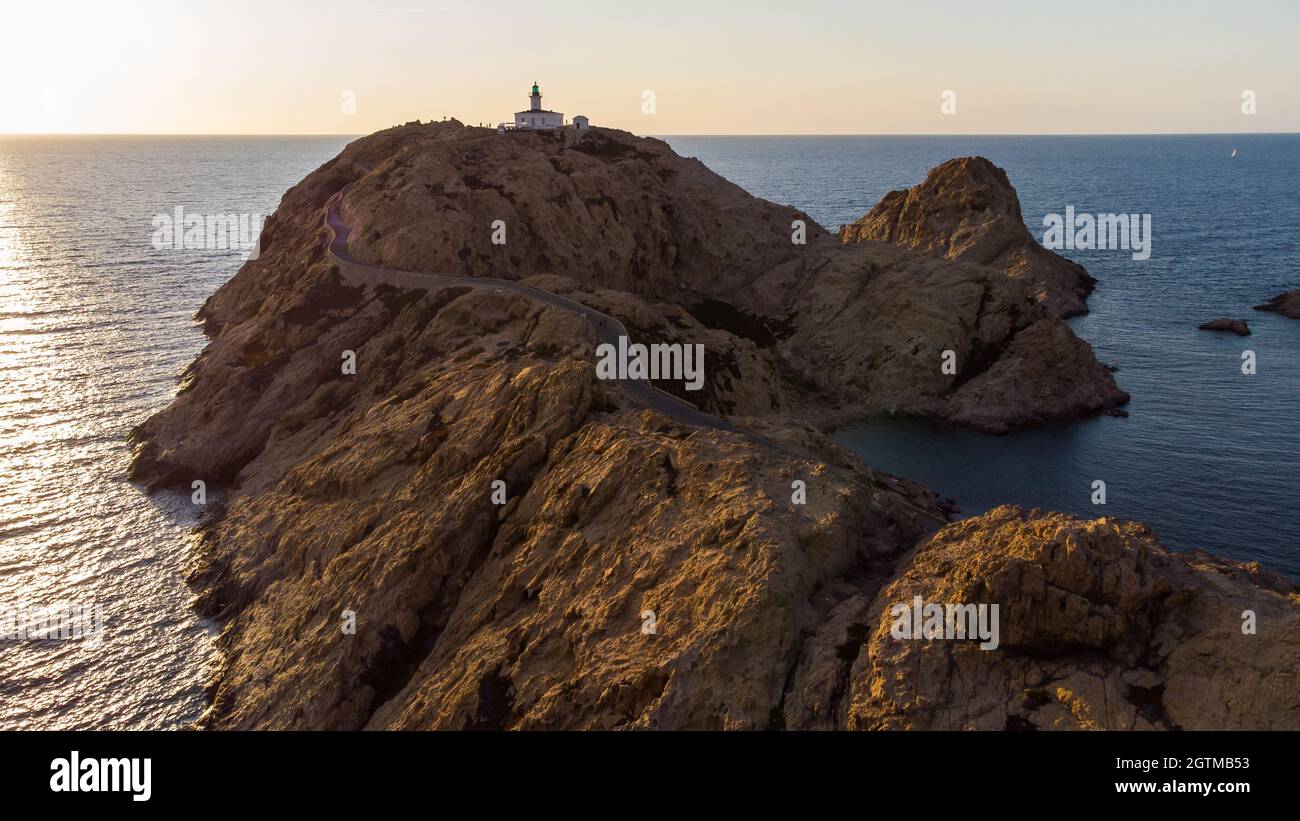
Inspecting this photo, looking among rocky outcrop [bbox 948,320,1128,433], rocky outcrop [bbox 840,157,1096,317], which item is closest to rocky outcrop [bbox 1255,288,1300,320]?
rocky outcrop [bbox 840,157,1096,317]

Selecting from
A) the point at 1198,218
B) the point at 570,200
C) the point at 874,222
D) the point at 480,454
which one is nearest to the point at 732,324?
the point at 570,200

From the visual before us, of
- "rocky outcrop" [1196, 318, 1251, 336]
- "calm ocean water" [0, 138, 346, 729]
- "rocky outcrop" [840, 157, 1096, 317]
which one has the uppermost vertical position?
"rocky outcrop" [840, 157, 1096, 317]

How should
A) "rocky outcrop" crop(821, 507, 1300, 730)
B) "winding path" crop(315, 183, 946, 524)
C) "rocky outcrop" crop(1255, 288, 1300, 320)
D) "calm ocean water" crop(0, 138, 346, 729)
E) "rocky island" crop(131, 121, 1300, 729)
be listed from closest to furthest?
"rocky outcrop" crop(821, 507, 1300, 730)
"rocky island" crop(131, 121, 1300, 729)
"calm ocean water" crop(0, 138, 346, 729)
"winding path" crop(315, 183, 946, 524)
"rocky outcrop" crop(1255, 288, 1300, 320)

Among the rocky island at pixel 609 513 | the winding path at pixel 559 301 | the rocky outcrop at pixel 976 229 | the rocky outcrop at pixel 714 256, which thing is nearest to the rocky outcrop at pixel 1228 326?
the rocky outcrop at pixel 976 229

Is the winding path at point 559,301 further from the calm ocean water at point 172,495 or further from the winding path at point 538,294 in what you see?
the calm ocean water at point 172,495

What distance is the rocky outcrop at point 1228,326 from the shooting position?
9844 cm

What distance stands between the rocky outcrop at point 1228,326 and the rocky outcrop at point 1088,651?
85.1 m

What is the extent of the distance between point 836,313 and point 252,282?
71.0 meters

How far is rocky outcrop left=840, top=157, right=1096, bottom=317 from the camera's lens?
110000 millimetres

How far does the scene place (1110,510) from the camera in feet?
190

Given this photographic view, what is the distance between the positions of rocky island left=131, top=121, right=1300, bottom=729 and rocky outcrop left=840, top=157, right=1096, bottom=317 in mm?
18837

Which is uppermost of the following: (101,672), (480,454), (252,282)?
(252,282)

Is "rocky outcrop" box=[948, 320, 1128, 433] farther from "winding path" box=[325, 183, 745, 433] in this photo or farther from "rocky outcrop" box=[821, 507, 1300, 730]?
"rocky outcrop" box=[821, 507, 1300, 730]
